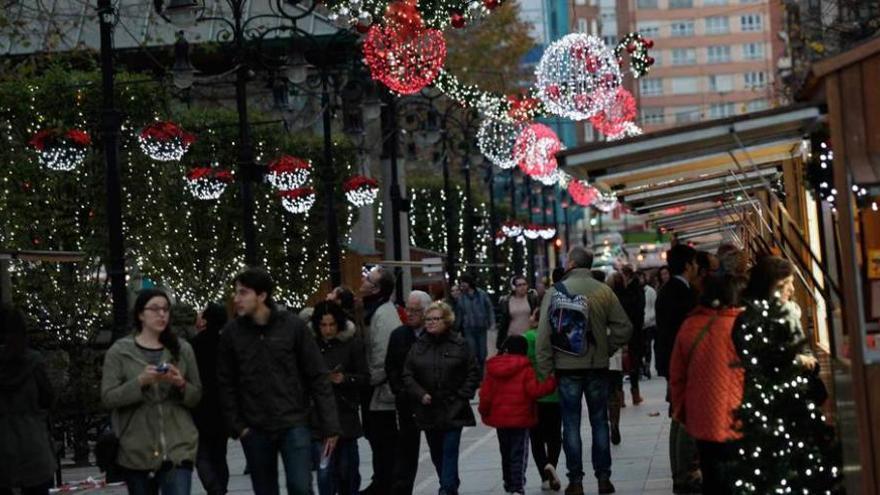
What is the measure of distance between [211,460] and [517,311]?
30.7 ft

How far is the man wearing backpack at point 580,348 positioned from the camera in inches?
693

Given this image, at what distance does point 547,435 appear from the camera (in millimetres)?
19109

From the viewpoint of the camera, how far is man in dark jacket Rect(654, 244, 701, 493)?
17.2m

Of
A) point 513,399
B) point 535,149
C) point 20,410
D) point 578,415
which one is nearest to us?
point 20,410

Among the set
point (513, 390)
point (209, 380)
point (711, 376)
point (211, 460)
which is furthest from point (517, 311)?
point (711, 376)

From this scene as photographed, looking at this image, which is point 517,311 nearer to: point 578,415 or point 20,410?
point 578,415

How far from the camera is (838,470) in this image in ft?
40.9

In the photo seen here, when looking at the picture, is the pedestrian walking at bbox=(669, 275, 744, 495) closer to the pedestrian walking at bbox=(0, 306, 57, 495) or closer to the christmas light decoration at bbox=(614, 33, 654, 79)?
the pedestrian walking at bbox=(0, 306, 57, 495)

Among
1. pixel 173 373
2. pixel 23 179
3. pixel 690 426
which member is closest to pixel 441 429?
pixel 690 426

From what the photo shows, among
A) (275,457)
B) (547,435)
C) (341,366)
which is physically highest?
(341,366)

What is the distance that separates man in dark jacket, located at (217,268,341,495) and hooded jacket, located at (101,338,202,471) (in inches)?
19.3

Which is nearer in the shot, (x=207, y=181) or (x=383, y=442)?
(x=383, y=442)

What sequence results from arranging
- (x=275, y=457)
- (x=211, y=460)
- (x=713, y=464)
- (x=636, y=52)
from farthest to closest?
(x=636, y=52) → (x=211, y=460) → (x=713, y=464) → (x=275, y=457)

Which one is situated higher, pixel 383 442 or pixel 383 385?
pixel 383 385
